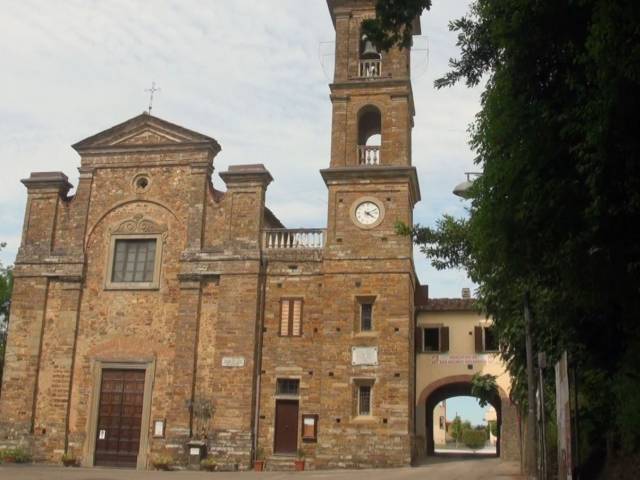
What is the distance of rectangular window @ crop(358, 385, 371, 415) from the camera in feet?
76.6

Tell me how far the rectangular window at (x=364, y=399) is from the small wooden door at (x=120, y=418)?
696cm

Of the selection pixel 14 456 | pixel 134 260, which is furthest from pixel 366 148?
pixel 14 456

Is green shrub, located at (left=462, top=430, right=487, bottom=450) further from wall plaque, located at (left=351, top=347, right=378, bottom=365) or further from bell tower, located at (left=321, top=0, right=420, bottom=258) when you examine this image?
wall plaque, located at (left=351, top=347, right=378, bottom=365)

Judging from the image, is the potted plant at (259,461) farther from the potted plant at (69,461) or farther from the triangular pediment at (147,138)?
the triangular pediment at (147,138)

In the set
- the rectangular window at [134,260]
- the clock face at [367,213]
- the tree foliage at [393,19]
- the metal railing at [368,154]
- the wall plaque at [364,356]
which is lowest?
the wall plaque at [364,356]

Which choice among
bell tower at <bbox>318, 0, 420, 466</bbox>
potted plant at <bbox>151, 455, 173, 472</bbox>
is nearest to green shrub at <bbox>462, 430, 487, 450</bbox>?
bell tower at <bbox>318, 0, 420, 466</bbox>

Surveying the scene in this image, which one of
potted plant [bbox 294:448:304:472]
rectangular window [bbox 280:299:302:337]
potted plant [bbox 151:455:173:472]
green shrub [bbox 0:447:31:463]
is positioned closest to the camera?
potted plant [bbox 294:448:304:472]

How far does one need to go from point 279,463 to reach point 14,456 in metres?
8.28

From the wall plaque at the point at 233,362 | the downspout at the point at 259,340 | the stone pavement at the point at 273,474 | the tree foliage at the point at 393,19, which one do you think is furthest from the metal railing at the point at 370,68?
the tree foliage at the point at 393,19

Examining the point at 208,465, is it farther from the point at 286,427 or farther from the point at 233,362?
the point at 233,362

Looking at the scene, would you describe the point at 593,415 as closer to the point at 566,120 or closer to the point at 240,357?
the point at 566,120

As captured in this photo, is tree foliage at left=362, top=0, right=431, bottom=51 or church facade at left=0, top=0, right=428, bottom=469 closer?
tree foliage at left=362, top=0, right=431, bottom=51

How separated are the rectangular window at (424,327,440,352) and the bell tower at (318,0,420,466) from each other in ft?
7.26

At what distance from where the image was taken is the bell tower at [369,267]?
22.9 metres
